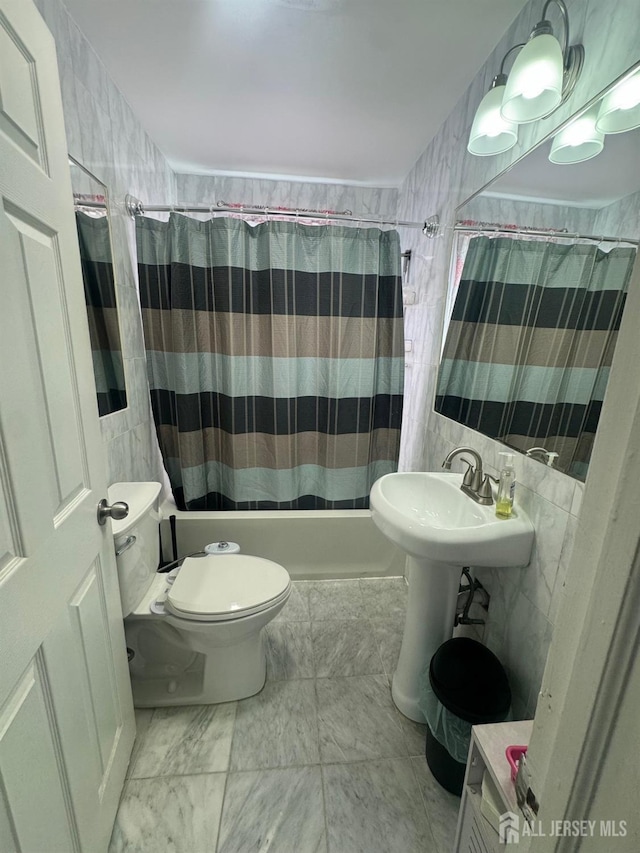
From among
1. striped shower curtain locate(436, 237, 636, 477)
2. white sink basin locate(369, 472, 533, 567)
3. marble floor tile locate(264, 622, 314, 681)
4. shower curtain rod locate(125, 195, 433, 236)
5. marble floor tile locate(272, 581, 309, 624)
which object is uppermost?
shower curtain rod locate(125, 195, 433, 236)

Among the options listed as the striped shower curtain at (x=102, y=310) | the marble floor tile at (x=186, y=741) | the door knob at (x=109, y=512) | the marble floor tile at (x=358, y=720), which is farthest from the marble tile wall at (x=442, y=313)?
the striped shower curtain at (x=102, y=310)

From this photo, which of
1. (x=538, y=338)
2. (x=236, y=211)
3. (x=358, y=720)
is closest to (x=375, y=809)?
(x=358, y=720)

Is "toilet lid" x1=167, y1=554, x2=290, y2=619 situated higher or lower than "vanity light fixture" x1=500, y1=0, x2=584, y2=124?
lower

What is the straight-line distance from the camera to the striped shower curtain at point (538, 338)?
0.90m

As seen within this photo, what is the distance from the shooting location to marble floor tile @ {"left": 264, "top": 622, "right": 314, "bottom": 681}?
4.90 feet

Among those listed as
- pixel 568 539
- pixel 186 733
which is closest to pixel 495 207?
pixel 568 539

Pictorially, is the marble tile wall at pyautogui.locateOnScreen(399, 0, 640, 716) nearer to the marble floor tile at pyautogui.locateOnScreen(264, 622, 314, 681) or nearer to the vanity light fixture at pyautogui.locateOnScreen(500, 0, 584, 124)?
the vanity light fixture at pyautogui.locateOnScreen(500, 0, 584, 124)

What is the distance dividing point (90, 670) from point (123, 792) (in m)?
0.61

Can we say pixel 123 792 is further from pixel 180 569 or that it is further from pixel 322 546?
pixel 322 546

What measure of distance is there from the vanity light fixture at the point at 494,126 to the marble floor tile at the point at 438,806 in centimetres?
218

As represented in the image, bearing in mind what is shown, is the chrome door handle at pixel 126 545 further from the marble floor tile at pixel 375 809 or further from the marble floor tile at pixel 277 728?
the marble floor tile at pixel 375 809

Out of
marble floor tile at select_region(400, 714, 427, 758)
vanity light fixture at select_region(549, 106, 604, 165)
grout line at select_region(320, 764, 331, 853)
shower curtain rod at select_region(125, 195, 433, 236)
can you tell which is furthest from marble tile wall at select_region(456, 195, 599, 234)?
grout line at select_region(320, 764, 331, 853)

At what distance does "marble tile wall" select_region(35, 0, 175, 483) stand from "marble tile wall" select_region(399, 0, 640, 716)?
153cm

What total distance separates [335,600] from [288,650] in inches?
16.0
